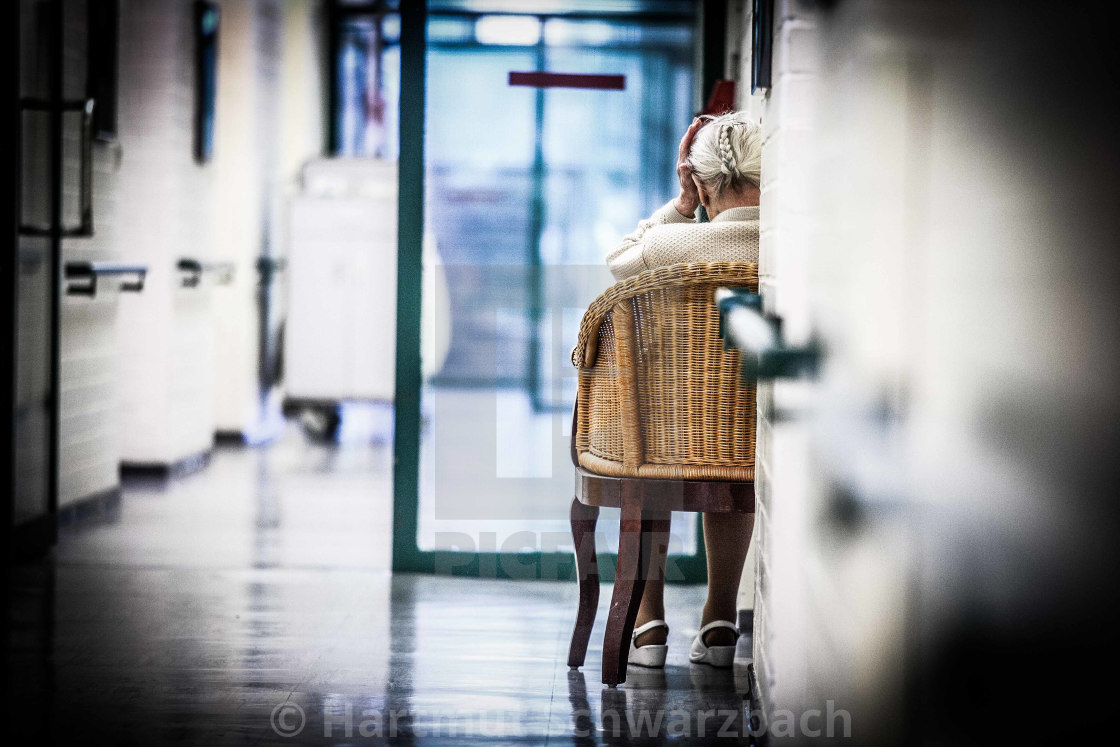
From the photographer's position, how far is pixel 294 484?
16.5 feet

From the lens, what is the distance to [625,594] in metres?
2.47

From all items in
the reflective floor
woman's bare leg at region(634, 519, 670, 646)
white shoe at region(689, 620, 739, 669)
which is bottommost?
the reflective floor

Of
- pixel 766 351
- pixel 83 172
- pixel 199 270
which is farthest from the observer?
pixel 199 270

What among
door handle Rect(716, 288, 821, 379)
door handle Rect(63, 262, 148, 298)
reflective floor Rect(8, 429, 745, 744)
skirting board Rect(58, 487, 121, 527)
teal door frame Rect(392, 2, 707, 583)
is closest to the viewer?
door handle Rect(716, 288, 821, 379)

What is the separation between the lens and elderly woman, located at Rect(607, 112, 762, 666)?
7.94 ft

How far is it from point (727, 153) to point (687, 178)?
0.11 meters

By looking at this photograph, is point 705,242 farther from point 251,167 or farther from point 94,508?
point 251,167

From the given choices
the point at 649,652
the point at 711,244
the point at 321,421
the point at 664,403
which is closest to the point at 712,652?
the point at 649,652

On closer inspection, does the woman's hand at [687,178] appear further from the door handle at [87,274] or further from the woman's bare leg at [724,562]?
the door handle at [87,274]

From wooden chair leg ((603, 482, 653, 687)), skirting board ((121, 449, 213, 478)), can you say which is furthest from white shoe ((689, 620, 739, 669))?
skirting board ((121, 449, 213, 478))

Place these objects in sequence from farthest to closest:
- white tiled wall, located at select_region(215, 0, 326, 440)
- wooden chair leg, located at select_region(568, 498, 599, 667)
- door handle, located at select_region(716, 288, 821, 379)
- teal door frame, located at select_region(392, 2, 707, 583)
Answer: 1. white tiled wall, located at select_region(215, 0, 326, 440)
2. teal door frame, located at select_region(392, 2, 707, 583)
3. wooden chair leg, located at select_region(568, 498, 599, 667)
4. door handle, located at select_region(716, 288, 821, 379)

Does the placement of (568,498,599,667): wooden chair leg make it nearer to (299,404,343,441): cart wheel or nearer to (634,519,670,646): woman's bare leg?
(634,519,670,646): woman's bare leg

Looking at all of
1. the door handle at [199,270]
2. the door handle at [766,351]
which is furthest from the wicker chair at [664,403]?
the door handle at [199,270]

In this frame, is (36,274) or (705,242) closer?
(705,242)
